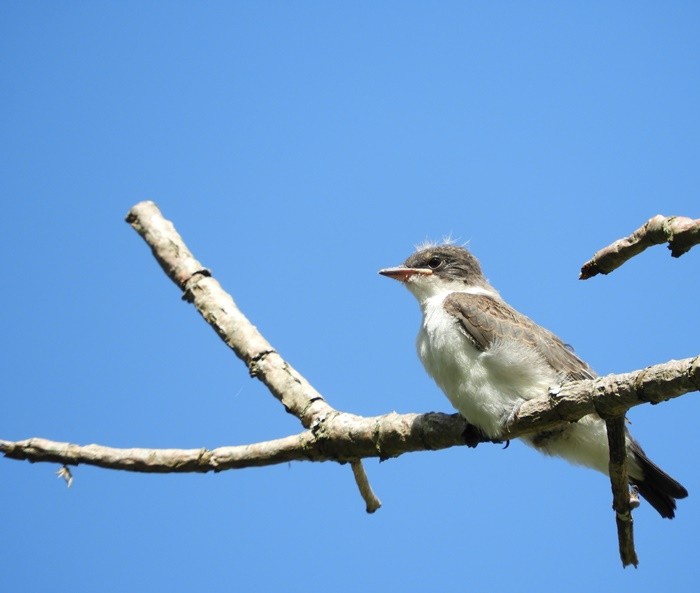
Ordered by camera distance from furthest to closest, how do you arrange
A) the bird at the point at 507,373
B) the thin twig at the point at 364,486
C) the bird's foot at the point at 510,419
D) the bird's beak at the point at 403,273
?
the bird's beak at the point at 403,273, the thin twig at the point at 364,486, the bird at the point at 507,373, the bird's foot at the point at 510,419

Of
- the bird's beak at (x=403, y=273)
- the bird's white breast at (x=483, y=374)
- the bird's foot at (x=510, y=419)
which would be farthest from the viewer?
the bird's beak at (x=403, y=273)

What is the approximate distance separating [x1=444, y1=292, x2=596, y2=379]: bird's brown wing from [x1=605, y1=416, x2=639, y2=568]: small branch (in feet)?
6.09

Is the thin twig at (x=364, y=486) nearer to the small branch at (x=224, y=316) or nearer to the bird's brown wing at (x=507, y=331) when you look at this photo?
the small branch at (x=224, y=316)

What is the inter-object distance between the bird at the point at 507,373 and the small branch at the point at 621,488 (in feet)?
3.44

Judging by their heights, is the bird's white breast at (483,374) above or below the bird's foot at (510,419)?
above

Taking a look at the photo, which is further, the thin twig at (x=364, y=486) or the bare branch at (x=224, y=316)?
the bare branch at (x=224, y=316)

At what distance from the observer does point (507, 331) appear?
698cm

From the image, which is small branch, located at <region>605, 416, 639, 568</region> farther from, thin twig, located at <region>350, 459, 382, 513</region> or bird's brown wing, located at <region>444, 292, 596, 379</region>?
thin twig, located at <region>350, 459, 382, 513</region>

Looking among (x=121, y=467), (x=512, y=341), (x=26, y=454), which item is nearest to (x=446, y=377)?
(x=512, y=341)

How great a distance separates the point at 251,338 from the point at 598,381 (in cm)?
342

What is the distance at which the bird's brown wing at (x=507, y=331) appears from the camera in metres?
6.91

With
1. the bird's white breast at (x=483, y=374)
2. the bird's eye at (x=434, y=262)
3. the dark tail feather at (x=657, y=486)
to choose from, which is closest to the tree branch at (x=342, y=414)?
the bird's white breast at (x=483, y=374)

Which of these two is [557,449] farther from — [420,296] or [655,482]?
[420,296]

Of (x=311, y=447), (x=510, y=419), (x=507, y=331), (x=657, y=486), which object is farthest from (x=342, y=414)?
(x=657, y=486)
